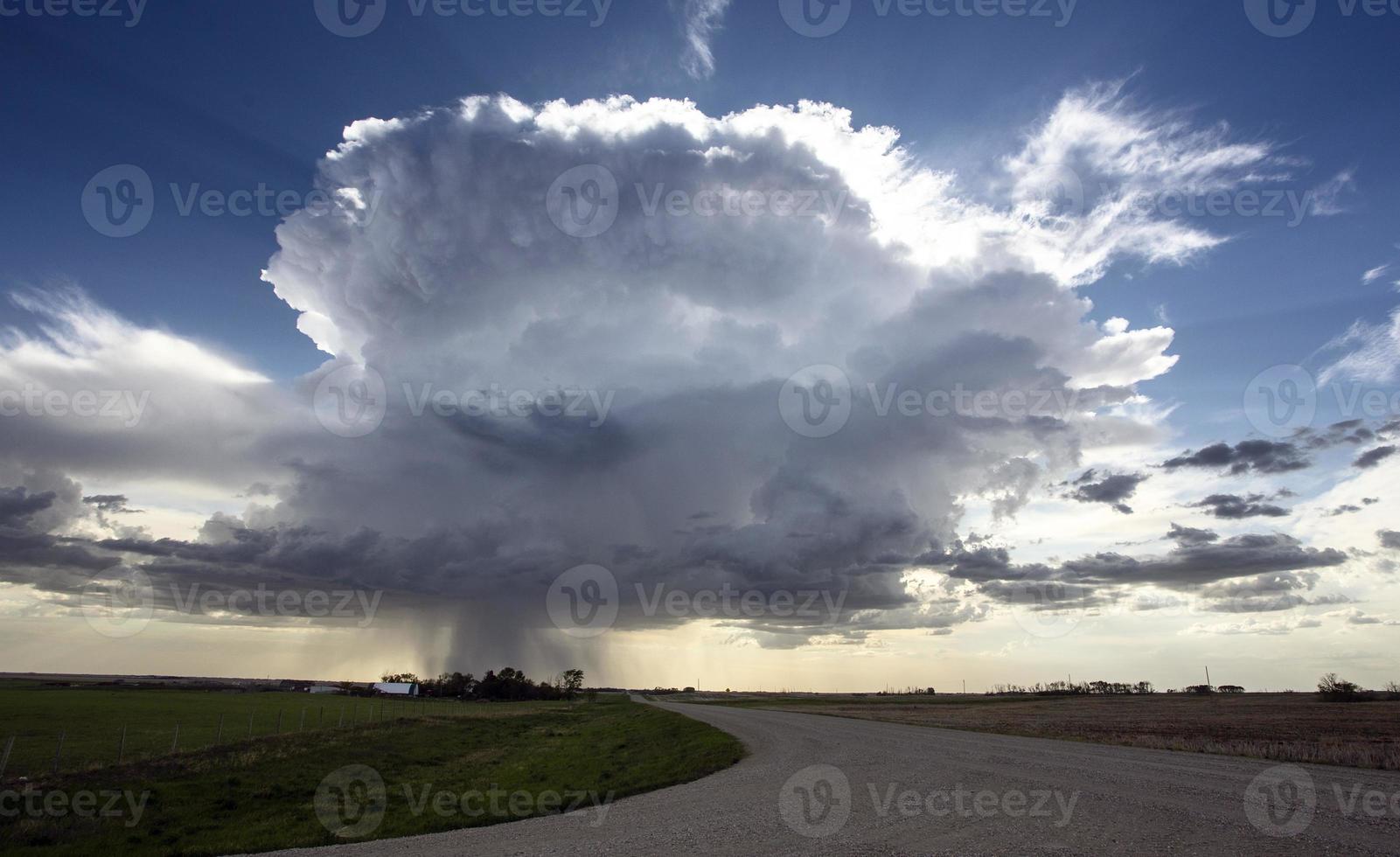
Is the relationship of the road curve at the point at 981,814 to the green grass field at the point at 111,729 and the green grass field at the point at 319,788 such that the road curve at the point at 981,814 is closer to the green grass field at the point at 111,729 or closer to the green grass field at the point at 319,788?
the green grass field at the point at 319,788

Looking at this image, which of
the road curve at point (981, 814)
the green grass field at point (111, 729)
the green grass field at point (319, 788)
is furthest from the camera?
the green grass field at point (111, 729)

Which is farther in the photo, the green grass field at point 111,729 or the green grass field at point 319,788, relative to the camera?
the green grass field at point 111,729

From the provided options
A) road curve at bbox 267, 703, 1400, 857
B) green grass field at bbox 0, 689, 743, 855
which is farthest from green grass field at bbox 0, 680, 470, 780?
road curve at bbox 267, 703, 1400, 857

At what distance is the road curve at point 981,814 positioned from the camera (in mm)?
15195

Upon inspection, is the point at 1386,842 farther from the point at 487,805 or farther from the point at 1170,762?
the point at 487,805

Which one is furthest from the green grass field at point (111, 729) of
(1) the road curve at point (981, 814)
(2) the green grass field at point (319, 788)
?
(1) the road curve at point (981, 814)

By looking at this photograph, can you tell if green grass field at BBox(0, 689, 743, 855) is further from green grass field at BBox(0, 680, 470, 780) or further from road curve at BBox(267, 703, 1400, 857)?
green grass field at BBox(0, 680, 470, 780)

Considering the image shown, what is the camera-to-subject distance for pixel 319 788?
2939 centimetres

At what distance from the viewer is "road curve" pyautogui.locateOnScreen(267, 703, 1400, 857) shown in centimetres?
1520

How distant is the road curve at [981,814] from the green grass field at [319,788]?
10.3 ft

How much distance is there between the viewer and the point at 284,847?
17.6 m

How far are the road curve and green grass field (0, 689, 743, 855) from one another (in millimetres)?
3125

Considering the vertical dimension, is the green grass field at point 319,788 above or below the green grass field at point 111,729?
above

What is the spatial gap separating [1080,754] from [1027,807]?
49.9 ft
